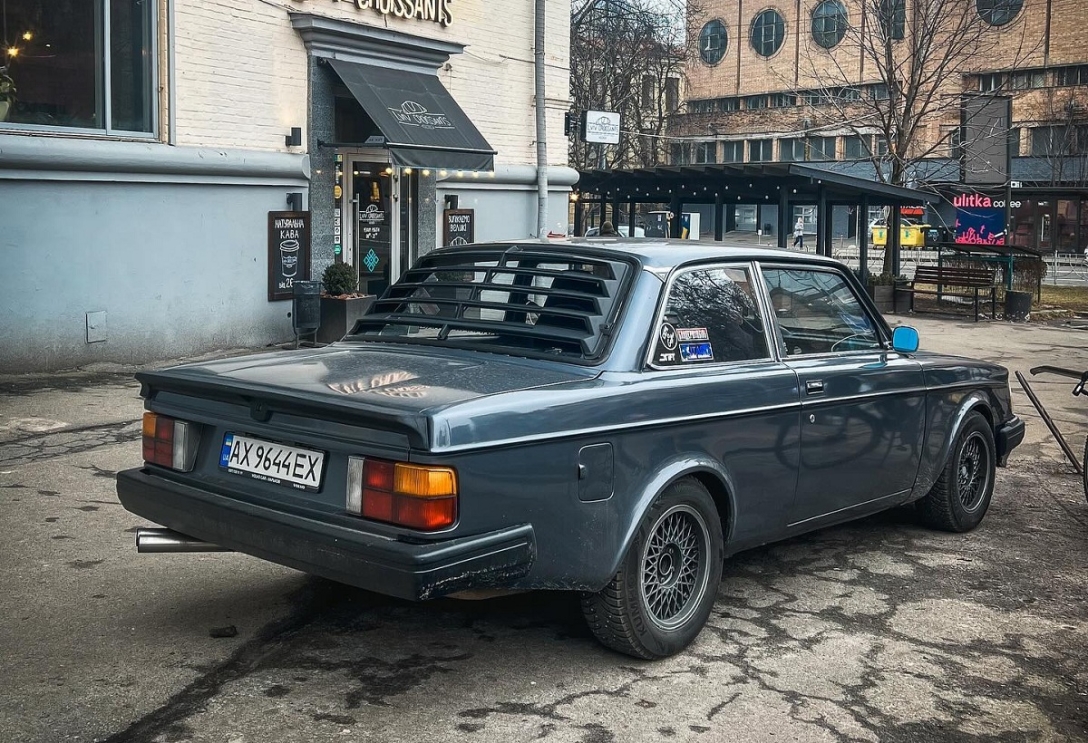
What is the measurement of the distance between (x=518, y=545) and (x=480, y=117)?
14.4m

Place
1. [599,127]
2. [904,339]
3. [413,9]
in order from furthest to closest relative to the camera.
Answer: [599,127], [413,9], [904,339]

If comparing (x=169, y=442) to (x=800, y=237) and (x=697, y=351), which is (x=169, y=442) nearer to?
(x=697, y=351)

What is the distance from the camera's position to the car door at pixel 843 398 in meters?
5.15

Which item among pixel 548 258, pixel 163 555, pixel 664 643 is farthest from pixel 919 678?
pixel 163 555

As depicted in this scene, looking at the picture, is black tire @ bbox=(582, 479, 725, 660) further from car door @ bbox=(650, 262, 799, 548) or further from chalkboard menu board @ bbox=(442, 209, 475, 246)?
chalkboard menu board @ bbox=(442, 209, 475, 246)

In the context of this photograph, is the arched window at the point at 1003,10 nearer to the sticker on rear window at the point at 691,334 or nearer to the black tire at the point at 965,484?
the black tire at the point at 965,484

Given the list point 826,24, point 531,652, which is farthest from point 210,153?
point 826,24

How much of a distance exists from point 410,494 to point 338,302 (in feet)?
36.0

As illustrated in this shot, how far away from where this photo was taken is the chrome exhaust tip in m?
4.36

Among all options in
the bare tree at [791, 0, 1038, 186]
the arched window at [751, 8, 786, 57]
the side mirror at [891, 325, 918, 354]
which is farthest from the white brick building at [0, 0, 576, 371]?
the arched window at [751, 8, 786, 57]

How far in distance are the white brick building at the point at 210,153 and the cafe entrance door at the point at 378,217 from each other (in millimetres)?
28

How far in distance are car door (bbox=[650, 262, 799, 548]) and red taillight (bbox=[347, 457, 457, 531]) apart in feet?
3.19

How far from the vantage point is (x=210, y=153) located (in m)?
13.1

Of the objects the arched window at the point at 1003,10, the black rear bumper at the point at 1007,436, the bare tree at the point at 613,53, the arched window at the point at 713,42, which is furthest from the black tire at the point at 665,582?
the arched window at the point at 713,42
